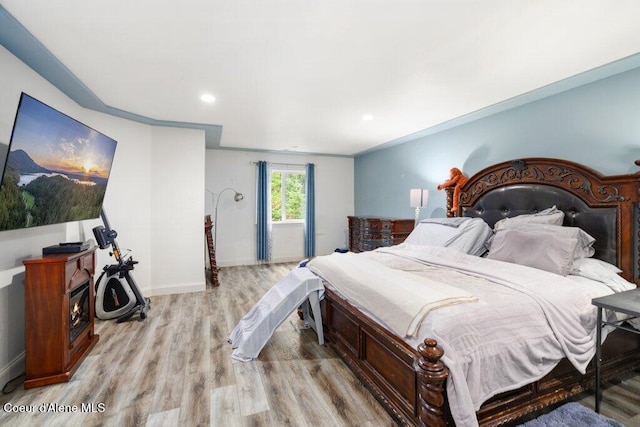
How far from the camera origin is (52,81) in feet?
8.42

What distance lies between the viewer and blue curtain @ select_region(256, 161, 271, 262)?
19.6 feet

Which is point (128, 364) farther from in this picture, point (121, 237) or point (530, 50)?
point (530, 50)

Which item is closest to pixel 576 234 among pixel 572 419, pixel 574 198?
pixel 574 198

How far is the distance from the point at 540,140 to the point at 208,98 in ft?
11.6

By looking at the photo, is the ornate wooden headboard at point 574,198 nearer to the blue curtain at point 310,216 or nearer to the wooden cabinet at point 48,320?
the blue curtain at point 310,216

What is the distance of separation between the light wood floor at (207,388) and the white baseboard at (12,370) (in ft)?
0.53

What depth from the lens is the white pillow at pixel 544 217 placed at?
2.53 m

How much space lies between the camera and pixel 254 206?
609cm

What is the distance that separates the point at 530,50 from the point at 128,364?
397 centimetres

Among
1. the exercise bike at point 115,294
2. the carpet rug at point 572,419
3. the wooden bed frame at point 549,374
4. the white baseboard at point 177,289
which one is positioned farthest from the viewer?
the white baseboard at point 177,289

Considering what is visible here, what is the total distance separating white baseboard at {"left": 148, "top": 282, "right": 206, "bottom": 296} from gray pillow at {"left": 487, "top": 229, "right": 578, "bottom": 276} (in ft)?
12.5

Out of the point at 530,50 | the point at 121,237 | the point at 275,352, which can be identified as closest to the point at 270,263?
the point at 121,237

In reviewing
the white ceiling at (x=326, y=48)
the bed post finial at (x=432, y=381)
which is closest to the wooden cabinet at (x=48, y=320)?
the white ceiling at (x=326, y=48)

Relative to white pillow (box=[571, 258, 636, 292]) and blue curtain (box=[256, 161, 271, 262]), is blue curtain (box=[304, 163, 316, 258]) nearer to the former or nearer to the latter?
blue curtain (box=[256, 161, 271, 262])
